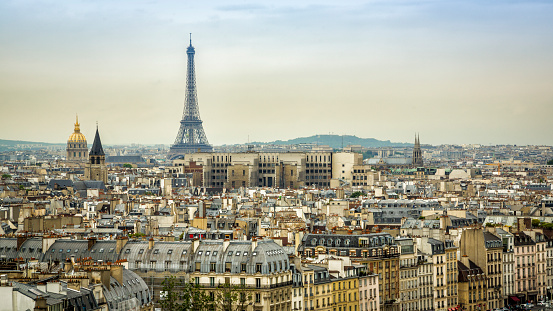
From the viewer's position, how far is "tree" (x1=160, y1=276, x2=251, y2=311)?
178ft

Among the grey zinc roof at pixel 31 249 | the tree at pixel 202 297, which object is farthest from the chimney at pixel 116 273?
the grey zinc roof at pixel 31 249

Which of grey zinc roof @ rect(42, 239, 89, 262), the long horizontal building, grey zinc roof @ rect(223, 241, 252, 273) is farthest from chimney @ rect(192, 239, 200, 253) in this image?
grey zinc roof @ rect(42, 239, 89, 262)

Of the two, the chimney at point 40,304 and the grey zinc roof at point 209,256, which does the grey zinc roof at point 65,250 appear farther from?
the chimney at point 40,304

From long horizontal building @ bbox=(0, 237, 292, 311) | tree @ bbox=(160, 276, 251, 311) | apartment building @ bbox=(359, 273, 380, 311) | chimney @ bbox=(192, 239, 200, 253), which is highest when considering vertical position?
chimney @ bbox=(192, 239, 200, 253)

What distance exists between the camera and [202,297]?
54.9 metres

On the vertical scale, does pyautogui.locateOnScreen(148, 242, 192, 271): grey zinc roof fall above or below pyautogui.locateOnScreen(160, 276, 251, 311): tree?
above

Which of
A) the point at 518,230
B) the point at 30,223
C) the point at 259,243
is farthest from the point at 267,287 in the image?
the point at 518,230

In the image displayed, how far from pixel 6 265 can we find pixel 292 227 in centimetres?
3141

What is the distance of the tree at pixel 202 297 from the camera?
178 ft

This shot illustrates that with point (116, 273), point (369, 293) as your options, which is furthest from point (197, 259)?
point (369, 293)

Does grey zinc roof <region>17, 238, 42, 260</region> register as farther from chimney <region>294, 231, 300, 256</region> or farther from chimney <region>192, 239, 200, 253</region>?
chimney <region>294, 231, 300, 256</region>

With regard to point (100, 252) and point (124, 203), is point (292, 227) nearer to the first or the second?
point (100, 252)

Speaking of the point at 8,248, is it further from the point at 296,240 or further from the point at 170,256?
the point at 296,240

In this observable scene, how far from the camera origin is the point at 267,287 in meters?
60.6
